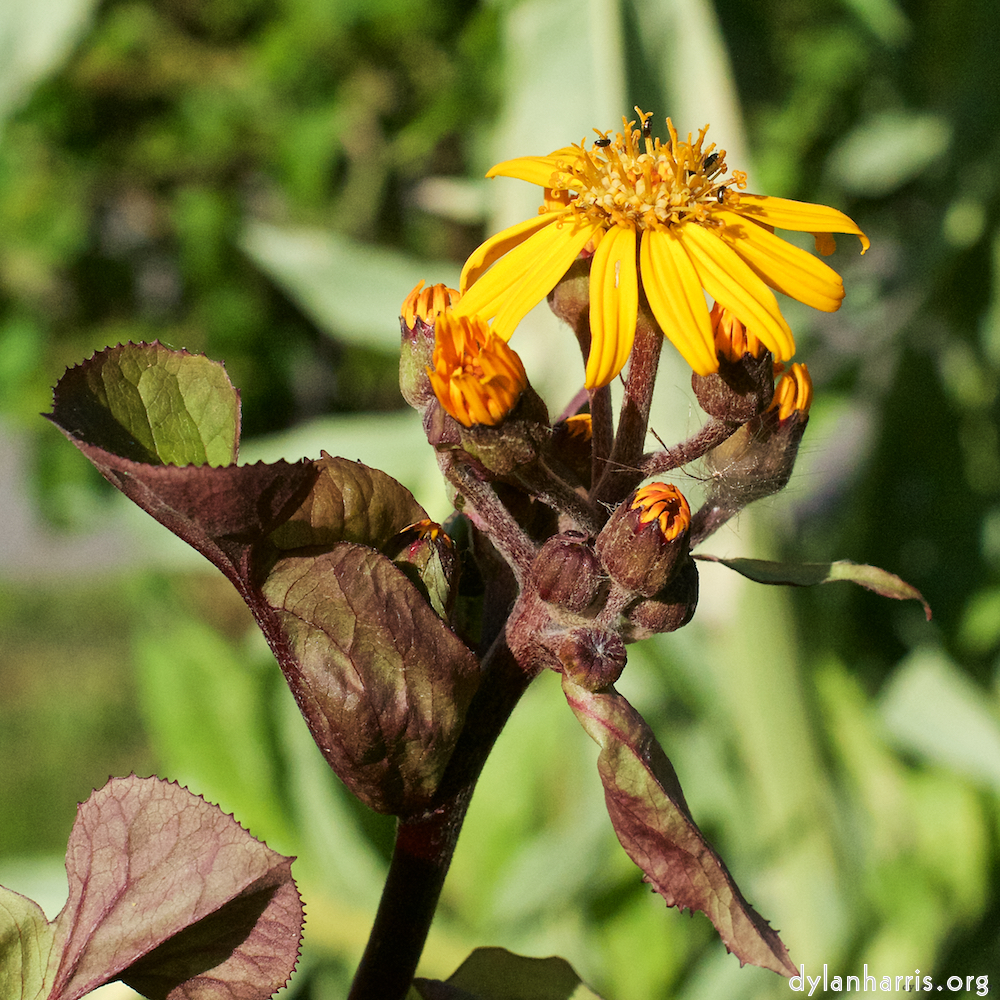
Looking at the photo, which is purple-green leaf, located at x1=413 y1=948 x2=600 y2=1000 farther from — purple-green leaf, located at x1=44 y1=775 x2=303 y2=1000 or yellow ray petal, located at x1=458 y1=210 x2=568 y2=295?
yellow ray petal, located at x1=458 y1=210 x2=568 y2=295

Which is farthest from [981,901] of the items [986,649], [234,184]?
[234,184]

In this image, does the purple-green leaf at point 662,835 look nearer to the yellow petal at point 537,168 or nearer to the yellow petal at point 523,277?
the yellow petal at point 523,277

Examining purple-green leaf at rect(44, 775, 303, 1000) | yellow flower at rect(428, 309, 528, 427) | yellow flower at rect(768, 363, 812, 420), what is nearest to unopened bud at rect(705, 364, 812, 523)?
yellow flower at rect(768, 363, 812, 420)

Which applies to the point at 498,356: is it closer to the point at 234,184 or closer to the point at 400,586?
the point at 400,586

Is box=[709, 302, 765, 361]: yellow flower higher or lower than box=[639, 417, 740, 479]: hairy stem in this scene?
higher

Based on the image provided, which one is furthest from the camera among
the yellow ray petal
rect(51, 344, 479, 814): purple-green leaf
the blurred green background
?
the blurred green background

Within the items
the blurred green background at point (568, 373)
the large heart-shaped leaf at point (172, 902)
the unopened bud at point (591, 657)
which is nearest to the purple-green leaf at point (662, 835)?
the unopened bud at point (591, 657)
